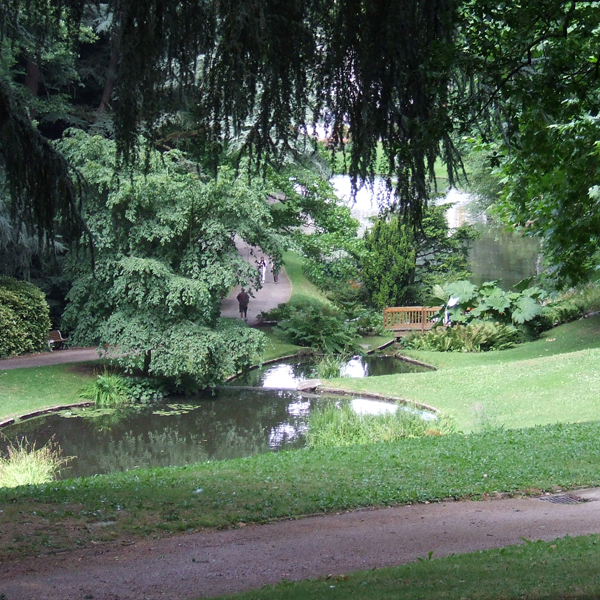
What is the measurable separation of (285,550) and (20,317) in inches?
645

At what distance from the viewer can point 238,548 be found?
6.59m

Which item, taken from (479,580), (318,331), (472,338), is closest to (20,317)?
(318,331)

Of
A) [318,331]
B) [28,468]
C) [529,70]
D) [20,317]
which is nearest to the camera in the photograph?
[529,70]

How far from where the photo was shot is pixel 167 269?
1853 cm

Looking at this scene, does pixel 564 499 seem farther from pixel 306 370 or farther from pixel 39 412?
pixel 306 370

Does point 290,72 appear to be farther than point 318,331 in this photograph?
No

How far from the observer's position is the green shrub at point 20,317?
20234 mm

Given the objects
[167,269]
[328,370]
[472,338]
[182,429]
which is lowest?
[182,429]

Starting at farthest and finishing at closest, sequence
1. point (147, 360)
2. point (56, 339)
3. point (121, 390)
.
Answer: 1. point (56, 339)
2. point (147, 360)
3. point (121, 390)

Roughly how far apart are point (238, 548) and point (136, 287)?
12.6 metres

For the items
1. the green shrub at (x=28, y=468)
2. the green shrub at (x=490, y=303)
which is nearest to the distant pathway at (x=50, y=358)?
the green shrub at (x=28, y=468)

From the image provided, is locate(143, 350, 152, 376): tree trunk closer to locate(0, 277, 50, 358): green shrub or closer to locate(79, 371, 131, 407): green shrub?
locate(79, 371, 131, 407): green shrub

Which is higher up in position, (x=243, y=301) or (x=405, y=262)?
(x=405, y=262)

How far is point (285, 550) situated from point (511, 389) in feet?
38.8
